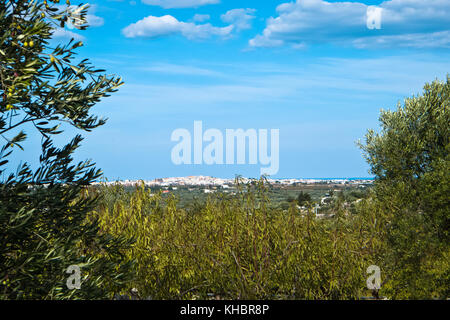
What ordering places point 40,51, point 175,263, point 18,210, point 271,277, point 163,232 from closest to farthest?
point 18,210
point 40,51
point 271,277
point 175,263
point 163,232

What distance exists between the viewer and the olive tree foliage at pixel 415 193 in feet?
47.4

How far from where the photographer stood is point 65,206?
859cm

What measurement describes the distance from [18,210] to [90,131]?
2.08 m

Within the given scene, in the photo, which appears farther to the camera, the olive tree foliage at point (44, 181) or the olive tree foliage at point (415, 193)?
the olive tree foliage at point (415, 193)

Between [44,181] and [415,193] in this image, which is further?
[415,193]

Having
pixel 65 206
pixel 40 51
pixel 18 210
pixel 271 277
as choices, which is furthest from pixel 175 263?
pixel 40 51

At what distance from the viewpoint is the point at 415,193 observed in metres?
18.3

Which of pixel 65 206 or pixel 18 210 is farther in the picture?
pixel 65 206

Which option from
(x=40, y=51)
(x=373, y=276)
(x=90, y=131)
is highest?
(x=40, y=51)

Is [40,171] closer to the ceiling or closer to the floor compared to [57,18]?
closer to the floor

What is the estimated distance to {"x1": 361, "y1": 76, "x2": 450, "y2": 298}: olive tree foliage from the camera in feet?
47.4

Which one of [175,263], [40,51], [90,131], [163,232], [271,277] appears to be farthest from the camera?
[163,232]

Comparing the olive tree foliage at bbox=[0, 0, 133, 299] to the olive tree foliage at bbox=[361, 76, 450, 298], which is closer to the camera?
the olive tree foliage at bbox=[0, 0, 133, 299]
